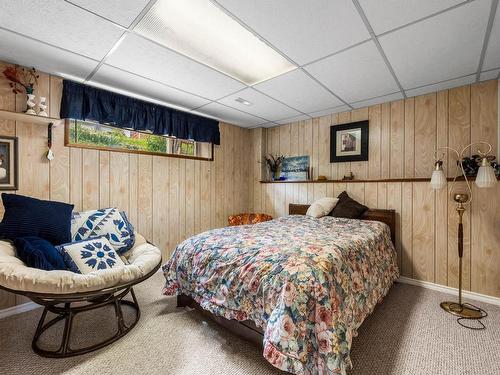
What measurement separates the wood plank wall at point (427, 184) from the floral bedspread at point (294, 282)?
652mm

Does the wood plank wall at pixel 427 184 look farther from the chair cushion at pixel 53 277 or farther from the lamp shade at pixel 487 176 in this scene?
the chair cushion at pixel 53 277

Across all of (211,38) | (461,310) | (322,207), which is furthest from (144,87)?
(461,310)

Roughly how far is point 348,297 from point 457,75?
2495 millimetres

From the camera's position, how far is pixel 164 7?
160cm

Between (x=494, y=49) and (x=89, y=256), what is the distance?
147 inches

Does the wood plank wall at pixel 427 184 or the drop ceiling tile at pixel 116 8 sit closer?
the drop ceiling tile at pixel 116 8

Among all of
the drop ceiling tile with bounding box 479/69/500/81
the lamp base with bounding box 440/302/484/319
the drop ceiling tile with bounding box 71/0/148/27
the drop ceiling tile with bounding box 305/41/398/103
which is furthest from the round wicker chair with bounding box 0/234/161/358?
the drop ceiling tile with bounding box 479/69/500/81

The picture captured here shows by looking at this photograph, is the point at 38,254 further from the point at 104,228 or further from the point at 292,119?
the point at 292,119

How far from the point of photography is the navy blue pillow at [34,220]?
72.3 inches

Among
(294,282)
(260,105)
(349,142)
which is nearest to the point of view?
(294,282)

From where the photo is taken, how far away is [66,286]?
1.47 m

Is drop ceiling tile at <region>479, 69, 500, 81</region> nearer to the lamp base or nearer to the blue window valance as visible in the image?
the lamp base

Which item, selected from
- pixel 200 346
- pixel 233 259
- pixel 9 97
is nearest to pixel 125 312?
pixel 200 346

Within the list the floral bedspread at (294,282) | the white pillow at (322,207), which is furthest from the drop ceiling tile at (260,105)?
the floral bedspread at (294,282)
